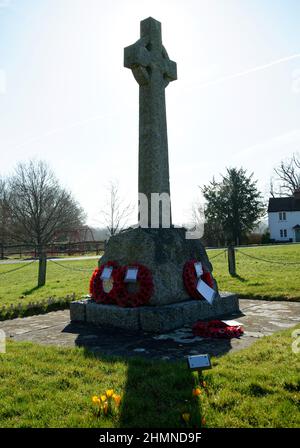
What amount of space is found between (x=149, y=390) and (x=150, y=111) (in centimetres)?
559

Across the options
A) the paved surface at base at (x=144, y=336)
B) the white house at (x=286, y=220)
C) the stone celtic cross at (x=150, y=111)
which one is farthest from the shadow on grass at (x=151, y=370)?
the white house at (x=286, y=220)

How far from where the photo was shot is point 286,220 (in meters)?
53.2

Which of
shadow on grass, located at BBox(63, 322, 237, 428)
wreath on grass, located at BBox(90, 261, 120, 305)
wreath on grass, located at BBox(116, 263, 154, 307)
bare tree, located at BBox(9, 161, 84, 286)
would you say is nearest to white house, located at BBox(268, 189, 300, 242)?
bare tree, located at BBox(9, 161, 84, 286)

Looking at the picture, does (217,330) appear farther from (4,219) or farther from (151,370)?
(4,219)

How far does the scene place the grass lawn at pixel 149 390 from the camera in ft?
10.3

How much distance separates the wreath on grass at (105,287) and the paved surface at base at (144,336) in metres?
0.60

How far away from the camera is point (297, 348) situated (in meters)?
4.73

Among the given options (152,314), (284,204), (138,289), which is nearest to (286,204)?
(284,204)

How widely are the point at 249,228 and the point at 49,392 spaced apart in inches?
1676

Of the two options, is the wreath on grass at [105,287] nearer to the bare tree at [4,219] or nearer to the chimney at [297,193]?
the bare tree at [4,219]
